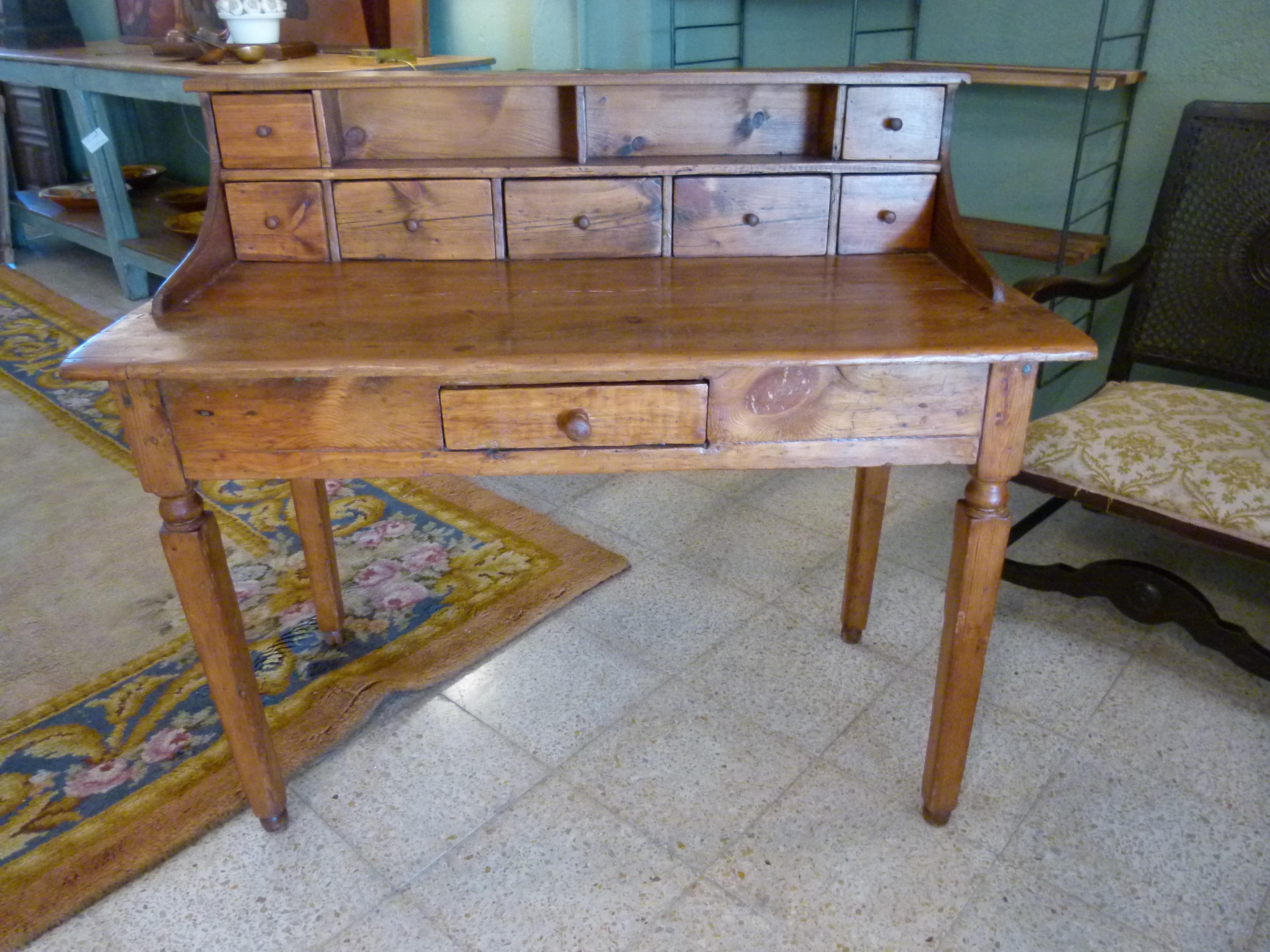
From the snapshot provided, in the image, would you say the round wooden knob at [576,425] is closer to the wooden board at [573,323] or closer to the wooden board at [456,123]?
the wooden board at [573,323]

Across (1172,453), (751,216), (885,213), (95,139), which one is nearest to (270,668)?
(751,216)

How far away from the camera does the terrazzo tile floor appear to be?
4.55ft

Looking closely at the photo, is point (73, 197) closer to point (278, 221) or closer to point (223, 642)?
point (278, 221)

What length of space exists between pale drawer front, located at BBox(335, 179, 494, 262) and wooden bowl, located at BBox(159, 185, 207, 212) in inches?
121

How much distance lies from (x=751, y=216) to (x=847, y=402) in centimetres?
47

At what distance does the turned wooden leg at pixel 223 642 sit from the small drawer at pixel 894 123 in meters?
1.11

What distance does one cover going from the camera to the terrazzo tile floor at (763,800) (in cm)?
139

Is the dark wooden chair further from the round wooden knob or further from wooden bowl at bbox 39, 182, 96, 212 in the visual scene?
wooden bowl at bbox 39, 182, 96, 212

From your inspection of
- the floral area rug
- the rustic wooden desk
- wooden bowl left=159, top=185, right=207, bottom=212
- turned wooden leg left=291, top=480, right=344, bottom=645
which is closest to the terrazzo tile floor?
the floral area rug

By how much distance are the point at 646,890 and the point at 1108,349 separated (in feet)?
6.39

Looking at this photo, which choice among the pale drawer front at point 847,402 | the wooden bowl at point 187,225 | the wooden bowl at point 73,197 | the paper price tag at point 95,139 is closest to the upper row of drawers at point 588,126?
the pale drawer front at point 847,402

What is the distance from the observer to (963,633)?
1.37 metres

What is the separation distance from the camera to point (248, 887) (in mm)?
1458

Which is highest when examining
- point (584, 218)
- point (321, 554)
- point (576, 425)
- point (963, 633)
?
point (584, 218)
